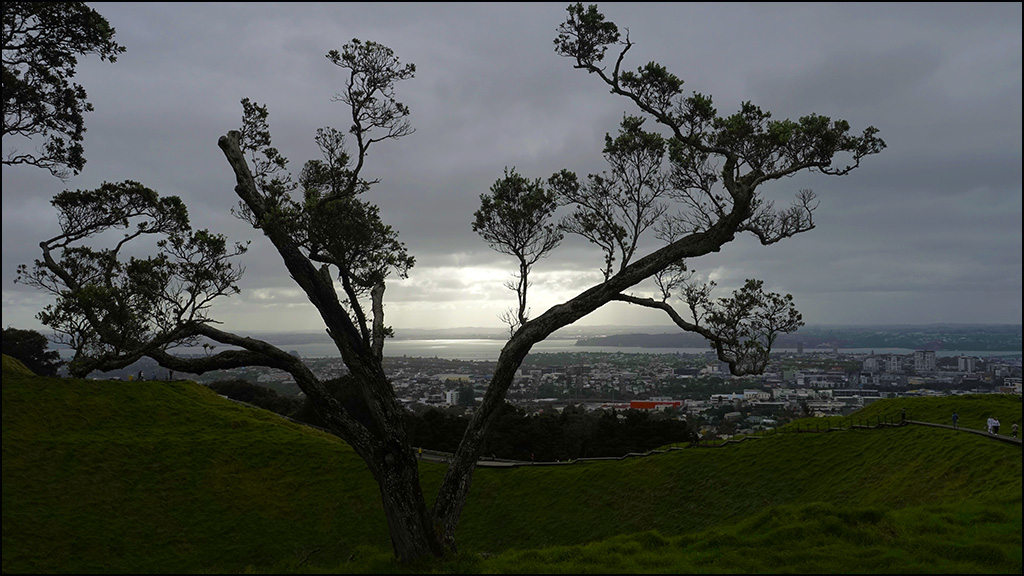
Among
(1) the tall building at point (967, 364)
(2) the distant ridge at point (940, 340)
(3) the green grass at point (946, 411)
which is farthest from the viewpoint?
(2) the distant ridge at point (940, 340)

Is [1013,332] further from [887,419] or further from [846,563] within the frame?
[846,563]

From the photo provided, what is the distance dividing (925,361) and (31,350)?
326 ft

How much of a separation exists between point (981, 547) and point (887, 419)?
94.1 feet

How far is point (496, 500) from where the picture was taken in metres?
31.2

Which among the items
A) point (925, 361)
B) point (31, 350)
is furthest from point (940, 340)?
point (31, 350)

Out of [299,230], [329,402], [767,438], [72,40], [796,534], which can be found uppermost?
[72,40]

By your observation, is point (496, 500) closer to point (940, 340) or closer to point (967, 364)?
point (967, 364)

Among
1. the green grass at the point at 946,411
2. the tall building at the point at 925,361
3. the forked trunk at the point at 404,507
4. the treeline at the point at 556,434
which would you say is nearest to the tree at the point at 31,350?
the treeline at the point at 556,434

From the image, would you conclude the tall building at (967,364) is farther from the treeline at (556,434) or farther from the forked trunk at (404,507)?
the forked trunk at (404,507)

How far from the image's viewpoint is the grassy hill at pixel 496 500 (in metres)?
10.4

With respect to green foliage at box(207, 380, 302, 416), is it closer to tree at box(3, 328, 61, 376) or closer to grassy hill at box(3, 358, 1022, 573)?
tree at box(3, 328, 61, 376)

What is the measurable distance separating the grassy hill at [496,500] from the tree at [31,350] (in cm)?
2397

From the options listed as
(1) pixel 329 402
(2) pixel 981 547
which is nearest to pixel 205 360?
(1) pixel 329 402

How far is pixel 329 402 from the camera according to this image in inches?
437
